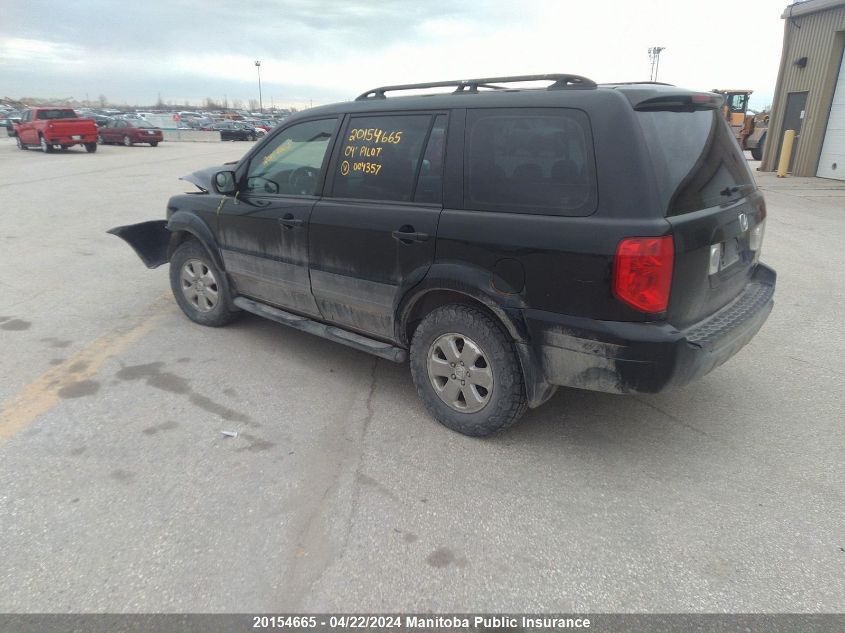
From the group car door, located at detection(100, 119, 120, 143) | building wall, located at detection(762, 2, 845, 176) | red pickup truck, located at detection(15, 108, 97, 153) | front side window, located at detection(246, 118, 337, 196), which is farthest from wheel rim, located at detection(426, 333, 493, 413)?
car door, located at detection(100, 119, 120, 143)

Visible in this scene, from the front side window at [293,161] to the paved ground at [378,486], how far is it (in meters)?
1.28

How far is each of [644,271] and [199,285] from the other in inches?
150

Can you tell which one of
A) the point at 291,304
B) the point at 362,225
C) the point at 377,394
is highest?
the point at 362,225

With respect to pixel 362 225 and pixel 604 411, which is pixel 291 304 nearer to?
pixel 362 225

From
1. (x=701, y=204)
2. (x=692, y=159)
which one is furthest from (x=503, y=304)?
(x=692, y=159)

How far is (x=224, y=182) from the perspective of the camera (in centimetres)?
445

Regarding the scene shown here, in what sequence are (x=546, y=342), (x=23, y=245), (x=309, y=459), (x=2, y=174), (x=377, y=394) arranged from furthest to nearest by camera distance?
(x=2, y=174)
(x=23, y=245)
(x=377, y=394)
(x=309, y=459)
(x=546, y=342)

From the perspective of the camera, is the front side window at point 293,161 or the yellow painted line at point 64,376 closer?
the yellow painted line at point 64,376

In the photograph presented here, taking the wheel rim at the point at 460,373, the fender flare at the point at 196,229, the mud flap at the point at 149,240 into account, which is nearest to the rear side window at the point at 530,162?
the wheel rim at the point at 460,373

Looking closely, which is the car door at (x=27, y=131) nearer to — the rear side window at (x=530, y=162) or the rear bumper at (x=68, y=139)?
the rear bumper at (x=68, y=139)

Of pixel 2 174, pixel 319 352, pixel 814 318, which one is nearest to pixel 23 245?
pixel 319 352

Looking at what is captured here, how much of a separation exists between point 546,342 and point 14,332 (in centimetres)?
451

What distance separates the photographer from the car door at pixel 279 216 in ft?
13.1

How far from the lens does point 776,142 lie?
18.5 meters
